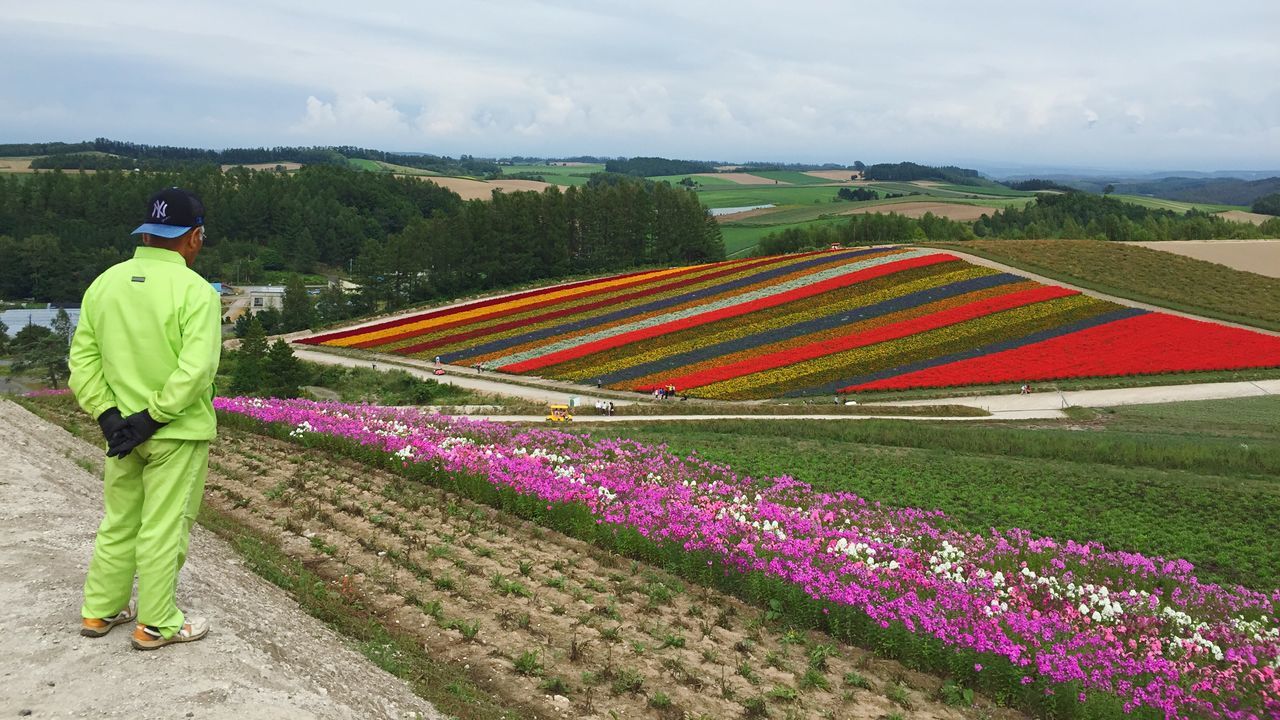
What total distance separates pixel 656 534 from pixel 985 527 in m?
7.61

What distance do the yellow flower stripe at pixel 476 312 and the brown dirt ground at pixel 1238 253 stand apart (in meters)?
41.5

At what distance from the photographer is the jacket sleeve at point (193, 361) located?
17.1 feet

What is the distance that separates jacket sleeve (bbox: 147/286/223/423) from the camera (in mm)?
5223

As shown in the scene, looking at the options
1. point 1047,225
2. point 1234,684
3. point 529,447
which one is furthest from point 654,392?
point 1047,225

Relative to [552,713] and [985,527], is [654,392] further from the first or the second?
[552,713]

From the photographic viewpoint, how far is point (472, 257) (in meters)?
81.3

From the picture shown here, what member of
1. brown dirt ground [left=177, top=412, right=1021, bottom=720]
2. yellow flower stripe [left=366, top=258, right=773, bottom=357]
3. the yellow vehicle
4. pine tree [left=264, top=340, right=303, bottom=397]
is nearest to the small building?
yellow flower stripe [left=366, top=258, right=773, bottom=357]

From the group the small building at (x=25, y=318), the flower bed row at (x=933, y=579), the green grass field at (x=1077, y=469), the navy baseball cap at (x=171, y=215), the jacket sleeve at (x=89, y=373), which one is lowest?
the small building at (x=25, y=318)

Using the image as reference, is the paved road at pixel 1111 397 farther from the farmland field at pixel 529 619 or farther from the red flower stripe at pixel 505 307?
the red flower stripe at pixel 505 307

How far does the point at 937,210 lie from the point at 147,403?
137 meters

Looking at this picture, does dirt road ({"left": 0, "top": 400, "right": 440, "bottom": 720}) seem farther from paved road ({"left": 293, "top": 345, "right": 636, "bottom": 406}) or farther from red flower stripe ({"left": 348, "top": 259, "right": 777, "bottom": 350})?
red flower stripe ({"left": 348, "top": 259, "right": 777, "bottom": 350})

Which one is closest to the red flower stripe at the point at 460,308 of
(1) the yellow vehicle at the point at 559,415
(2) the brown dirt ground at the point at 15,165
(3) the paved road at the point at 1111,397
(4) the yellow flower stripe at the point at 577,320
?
(4) the yellow flower stripe at the point at 577,320

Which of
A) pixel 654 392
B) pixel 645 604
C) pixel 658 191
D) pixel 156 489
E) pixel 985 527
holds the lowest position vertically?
pixel 654 392

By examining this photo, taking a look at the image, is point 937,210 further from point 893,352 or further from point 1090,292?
point 893,352
